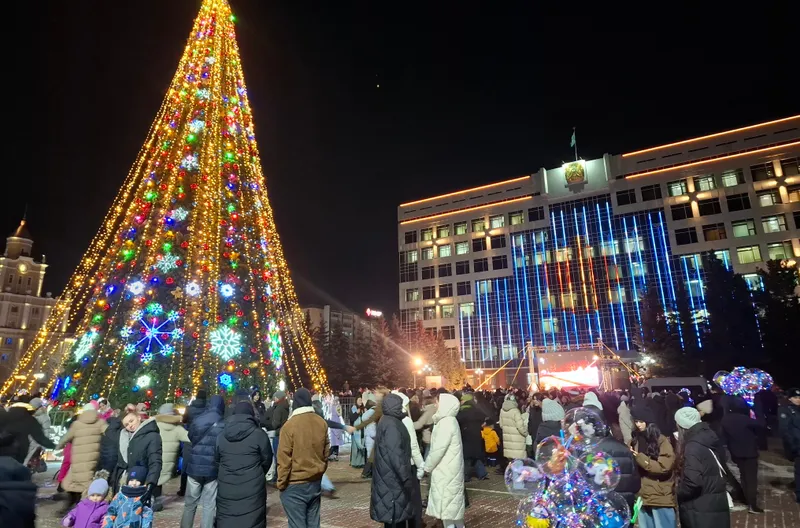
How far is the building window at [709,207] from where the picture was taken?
49.8 meters

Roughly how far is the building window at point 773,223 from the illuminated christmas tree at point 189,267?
5245 centimetres

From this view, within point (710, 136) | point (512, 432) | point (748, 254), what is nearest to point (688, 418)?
point (512, 432)

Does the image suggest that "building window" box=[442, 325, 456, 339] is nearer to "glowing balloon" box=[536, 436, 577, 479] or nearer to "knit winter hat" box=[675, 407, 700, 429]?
"knit winter hat" box=[675, 407, 700, 429]

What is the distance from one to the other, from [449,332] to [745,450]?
5242 cm

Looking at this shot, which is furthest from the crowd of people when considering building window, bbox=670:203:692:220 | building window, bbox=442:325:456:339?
building window, bbox=442:325:456:339

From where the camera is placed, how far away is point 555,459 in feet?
14.6

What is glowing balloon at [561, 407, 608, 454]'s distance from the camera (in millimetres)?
4582

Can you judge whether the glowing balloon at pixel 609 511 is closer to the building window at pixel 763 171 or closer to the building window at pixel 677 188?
the building window at pixel 677 188

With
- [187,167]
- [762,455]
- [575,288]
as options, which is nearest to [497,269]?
[575,288]

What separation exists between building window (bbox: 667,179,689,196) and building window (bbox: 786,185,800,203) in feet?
29.3

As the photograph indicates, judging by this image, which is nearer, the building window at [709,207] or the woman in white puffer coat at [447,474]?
the woman in white puffer coat at [447,474]

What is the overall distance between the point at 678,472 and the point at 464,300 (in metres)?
55.6

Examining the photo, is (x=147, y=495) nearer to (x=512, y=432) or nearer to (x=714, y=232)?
(x=512, y=432)

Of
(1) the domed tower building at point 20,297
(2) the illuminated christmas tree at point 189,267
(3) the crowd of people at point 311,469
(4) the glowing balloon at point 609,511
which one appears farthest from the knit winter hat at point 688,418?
(1) the domed tower building at point 20,297
